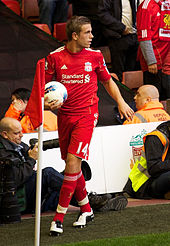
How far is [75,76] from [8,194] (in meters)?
1.46

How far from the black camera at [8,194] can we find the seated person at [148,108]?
2.59 metres

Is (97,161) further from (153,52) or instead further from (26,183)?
(153,52)

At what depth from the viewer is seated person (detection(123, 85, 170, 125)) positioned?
9078 millimetres

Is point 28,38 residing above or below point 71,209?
above

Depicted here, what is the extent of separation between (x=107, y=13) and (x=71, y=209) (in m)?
4.60

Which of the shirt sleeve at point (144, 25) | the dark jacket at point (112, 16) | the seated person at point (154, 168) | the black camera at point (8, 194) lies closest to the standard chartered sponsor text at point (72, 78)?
the black camera at point (8, 194)

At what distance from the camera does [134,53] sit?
38.2 feet

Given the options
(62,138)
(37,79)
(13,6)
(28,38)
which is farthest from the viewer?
(13,6)

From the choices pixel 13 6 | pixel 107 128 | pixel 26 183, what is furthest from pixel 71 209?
pixel 13 6

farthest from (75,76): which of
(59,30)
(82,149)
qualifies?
(59,30)

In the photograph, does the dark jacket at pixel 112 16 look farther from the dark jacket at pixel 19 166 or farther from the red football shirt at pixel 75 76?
the red football shirt at pixel 75 76

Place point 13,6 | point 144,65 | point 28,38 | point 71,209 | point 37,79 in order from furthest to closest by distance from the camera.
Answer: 1. point 13,6
2. point 144,65
3. point 28,38
4. point 71,209
5. point 37,79

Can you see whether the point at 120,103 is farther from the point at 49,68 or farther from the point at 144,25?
the point at 144,25

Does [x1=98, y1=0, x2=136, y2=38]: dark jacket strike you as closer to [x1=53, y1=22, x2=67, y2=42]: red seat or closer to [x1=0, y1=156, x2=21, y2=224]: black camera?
[x1=53, y1=22, x2=67, y2=42]: red seat
